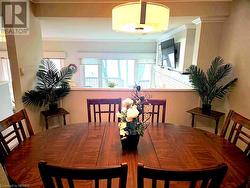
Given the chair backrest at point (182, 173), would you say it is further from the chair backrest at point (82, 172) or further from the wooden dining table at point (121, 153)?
the wooden dining table at point (121, 153)

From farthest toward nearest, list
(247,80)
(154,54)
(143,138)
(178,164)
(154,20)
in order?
(154,54) < (247,80) < (143,138) < (154,20) < (178,164)

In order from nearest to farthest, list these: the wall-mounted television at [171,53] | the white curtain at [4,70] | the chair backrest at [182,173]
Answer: the chair backrest at [182,173] < the wall-mounted television at [171,53] < the white curtain at [4,70]

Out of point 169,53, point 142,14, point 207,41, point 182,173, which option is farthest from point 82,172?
point 169,53

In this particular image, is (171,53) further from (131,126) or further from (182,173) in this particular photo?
(182,173)

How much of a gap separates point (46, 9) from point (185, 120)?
3020 mm

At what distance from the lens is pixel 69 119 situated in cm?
319

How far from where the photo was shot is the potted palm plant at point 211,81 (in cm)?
277

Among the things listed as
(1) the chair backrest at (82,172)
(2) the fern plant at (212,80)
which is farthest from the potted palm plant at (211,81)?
(1) the chair backrest at (82,172)

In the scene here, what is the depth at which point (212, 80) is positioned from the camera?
279 cm

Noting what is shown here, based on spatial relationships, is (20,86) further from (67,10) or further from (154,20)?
(154,20)

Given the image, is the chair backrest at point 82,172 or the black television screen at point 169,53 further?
the black television screen at point 169,53

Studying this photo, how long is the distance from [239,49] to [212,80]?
0.56 meters

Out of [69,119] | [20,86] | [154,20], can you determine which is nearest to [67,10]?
[20,86]

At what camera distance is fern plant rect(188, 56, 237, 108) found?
277 cm
